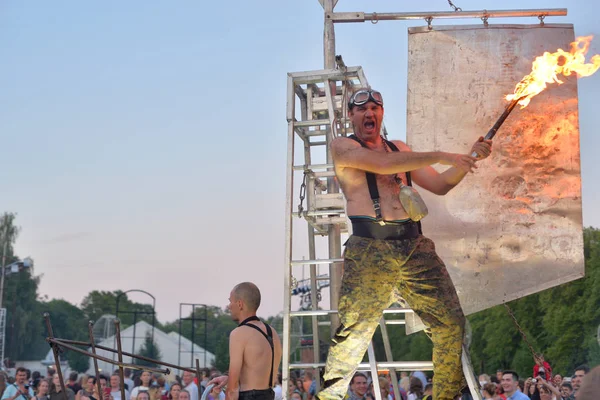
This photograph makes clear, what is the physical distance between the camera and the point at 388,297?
5602 mm

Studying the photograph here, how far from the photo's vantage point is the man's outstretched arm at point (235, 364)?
591 cm

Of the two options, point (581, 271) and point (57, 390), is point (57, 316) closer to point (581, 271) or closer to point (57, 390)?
point (57, 390)

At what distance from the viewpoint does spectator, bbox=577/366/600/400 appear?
6.06 feet

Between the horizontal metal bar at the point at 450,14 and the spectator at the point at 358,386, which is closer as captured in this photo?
the horizontal metal bar at the point at 450,14

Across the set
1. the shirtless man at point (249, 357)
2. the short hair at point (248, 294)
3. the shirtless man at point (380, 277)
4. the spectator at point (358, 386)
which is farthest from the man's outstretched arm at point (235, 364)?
the spectator at point (358, 386)

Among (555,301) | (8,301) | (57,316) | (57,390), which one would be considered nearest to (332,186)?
(57,390)

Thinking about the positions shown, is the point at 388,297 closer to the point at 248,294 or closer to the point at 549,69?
the point at 248,294

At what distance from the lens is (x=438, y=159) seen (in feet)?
17.0

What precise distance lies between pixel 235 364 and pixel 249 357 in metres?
0.14

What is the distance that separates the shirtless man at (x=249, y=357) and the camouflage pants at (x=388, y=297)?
2.21 feet

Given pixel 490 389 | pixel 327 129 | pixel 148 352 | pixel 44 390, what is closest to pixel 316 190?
pixel 327 129

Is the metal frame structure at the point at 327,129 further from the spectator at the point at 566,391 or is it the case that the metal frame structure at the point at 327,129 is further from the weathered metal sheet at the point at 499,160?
the spectator at the point at 566,391

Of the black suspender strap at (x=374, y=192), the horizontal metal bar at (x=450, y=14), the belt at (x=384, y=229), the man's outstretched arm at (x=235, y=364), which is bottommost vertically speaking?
the man's outstretched arm at (x=235, y=364)

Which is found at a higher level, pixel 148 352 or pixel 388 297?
pixel 388 297
